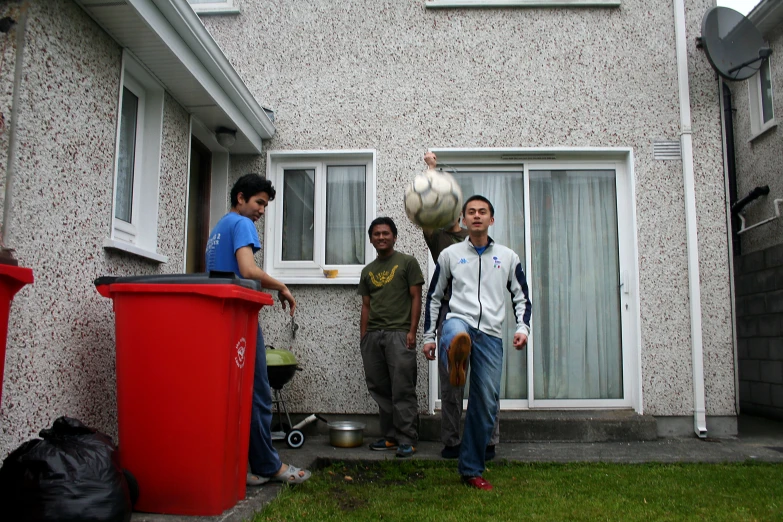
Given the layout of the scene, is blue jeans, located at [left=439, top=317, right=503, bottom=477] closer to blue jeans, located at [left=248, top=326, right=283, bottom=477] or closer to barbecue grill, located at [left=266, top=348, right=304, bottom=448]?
blue jeans, located at [left=248, top=326, right=283, bottom=477]

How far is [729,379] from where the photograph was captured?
A: 5637 millimetres

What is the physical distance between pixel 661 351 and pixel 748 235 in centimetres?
323

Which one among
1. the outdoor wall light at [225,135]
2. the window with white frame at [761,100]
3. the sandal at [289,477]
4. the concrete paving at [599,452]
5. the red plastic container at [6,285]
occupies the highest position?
the window with white frame at [761,100]

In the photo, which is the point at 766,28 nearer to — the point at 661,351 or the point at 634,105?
the point at 634,105

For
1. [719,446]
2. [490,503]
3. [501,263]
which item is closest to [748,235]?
[719,446]

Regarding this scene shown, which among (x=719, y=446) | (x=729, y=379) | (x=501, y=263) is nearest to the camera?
(x=501, y=263)

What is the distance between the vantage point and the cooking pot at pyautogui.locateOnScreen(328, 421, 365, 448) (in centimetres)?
507

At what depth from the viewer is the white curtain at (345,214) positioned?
600cm

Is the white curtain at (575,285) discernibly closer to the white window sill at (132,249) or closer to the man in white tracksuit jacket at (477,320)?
the man in white tracksuit jacket at (477,320)

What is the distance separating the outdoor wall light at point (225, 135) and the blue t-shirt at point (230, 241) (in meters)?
1.94

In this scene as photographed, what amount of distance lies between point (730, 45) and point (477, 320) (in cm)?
374

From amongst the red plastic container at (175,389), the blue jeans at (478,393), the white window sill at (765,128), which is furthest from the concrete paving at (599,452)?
the white window sill at (765,128)

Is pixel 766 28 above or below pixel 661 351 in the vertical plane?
above

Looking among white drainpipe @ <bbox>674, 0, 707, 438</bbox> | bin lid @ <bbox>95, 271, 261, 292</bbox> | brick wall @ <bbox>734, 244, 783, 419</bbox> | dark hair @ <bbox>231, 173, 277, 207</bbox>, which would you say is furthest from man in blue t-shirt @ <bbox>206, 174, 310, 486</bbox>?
brick wall @ <bbox>734, 244, 783, 419</bbox>
